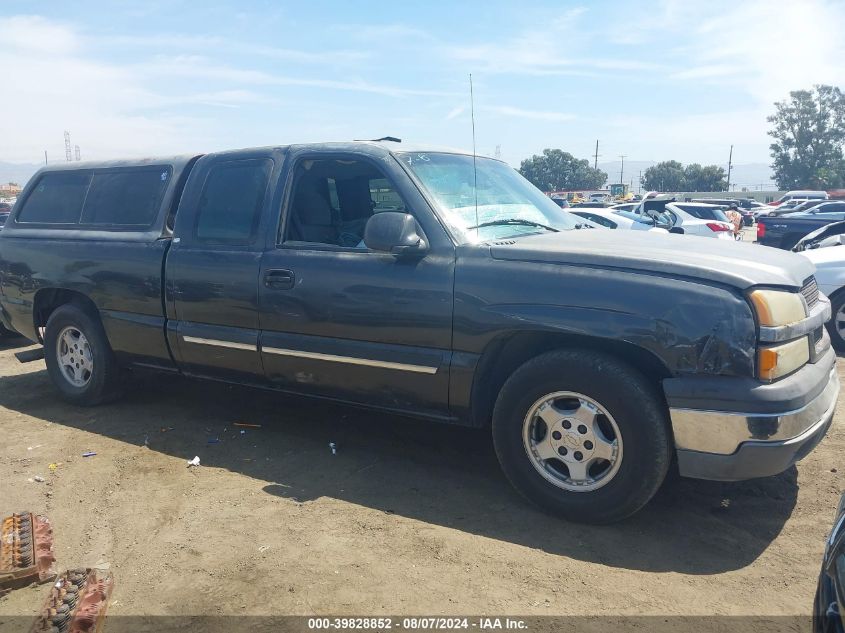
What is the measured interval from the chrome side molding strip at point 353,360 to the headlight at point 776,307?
5.37ft

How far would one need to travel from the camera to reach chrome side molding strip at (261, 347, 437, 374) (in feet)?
13.1

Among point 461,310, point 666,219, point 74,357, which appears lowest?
point 74,357

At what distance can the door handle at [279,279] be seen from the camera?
14.4 ft

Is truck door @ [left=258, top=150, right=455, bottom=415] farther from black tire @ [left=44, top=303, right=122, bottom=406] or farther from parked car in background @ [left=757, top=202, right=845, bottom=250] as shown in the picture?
parked car in background @ [left=757, top=202, right=845, bottom=250]

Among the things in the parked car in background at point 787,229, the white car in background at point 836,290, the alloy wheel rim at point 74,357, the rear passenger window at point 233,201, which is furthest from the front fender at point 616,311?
the parked car in background at point 787,229

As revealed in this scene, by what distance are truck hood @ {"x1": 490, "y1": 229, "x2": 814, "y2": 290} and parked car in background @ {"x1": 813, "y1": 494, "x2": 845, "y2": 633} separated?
4.61 feet

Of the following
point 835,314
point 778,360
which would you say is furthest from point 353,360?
point 835,314

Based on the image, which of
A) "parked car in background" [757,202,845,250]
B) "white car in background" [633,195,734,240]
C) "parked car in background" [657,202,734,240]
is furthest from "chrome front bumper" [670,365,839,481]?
"parked car in background" [757,202,845,250]

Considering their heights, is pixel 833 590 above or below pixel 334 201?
below

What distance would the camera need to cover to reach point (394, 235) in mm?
3877

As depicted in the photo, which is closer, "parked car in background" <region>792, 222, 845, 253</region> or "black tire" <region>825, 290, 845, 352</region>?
"black tire" <region>825, 290, 845, 352</region>

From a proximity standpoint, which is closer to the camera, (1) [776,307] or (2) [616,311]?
(1) [776,307]

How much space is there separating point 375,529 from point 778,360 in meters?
2.07

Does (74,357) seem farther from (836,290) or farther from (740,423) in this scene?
(836,290)
